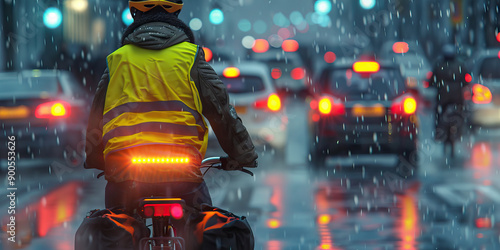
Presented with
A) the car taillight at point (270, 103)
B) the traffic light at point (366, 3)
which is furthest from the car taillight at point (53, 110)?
the traffic light at point (366, 3)

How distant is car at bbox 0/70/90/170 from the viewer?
46.8 feet

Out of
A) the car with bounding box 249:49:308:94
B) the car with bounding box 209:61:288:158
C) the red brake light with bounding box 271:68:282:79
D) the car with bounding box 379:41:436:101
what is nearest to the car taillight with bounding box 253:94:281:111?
the car with bounding box 209:61:288:158

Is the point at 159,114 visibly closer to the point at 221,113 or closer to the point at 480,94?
the point at 221,113

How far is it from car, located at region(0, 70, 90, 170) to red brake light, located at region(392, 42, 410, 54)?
20598mm

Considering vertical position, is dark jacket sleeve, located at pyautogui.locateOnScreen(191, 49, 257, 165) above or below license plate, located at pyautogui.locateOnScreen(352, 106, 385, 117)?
below

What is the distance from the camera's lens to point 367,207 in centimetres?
1076

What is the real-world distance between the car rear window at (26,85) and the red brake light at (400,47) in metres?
21.0

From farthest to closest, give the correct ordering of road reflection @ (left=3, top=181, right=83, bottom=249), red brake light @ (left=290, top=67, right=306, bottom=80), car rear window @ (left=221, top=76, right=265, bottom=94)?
red brake light @ (left=290, top=67, right=306, bottom=80) < car rear window @ (left=221, top=76, right=265, bottom=94) < road reflection @ (left=3, top=181, right=83, bottom=249)

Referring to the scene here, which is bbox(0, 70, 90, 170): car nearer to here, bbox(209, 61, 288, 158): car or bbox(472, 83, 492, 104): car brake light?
bbox(209, 61, 288, 158): car

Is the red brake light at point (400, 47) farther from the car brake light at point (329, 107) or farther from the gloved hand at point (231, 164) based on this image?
the gloved hand at point (231, 164)

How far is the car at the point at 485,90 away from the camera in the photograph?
1917 centimetres

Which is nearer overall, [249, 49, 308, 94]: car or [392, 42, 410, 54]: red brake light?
[392, 42, 410, 54]: red brake light

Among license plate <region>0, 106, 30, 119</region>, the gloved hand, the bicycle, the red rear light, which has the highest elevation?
license plate <region>0, 106, 30, 119</region>

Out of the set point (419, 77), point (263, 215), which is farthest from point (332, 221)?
point (419, 77)
